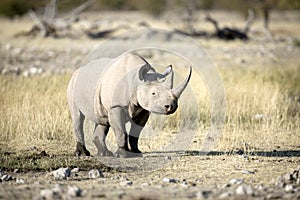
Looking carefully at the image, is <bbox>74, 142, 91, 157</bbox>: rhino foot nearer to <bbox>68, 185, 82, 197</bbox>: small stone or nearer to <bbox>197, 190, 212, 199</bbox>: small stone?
<bbox>68, 185, 82, 197</bbox>: small stone

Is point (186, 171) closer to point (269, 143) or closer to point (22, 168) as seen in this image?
point (22, 168)

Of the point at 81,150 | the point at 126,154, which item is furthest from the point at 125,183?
the point at 81,150

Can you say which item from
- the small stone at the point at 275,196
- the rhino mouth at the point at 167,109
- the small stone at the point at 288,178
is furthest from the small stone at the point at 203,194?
the rhino mouth at the point at 167,109

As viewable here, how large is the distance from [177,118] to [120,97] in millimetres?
3286

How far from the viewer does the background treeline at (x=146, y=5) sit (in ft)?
131

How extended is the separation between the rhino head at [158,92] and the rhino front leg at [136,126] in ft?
1.53

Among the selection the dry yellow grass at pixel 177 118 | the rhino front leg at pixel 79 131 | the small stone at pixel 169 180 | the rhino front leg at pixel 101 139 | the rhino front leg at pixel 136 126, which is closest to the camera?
the small stone at pixel 169 180

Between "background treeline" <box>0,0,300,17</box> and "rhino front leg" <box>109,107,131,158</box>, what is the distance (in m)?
27.6

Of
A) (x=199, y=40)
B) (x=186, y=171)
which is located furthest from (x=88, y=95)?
(x=199, y=40)

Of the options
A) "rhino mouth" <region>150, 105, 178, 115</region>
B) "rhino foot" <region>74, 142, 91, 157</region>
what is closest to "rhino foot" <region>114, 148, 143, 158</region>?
"rhino foot" <region>74, 142, 91, 157</region>

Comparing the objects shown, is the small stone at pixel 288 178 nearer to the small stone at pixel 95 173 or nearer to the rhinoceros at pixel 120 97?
the rhinoceros at pixel 120 97

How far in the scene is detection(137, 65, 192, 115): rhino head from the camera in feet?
23.5

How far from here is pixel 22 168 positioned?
7449 mm

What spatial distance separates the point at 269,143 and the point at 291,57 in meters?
15.3
